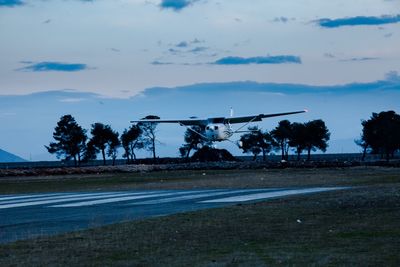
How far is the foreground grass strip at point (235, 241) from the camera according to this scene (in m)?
13.2

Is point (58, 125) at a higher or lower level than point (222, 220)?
higher

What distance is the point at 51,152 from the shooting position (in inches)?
5074

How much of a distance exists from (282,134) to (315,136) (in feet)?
20.6

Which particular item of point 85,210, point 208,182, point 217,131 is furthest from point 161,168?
point 85,210

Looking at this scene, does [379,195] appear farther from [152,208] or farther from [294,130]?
[294,130]

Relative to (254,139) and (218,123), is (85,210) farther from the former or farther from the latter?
(254,139)

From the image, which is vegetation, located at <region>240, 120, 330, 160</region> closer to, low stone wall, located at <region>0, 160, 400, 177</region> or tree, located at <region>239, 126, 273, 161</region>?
tree, located at <region>239, 126, 273, 161</region>

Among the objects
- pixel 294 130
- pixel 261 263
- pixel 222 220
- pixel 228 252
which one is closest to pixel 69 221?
pixel 222 220

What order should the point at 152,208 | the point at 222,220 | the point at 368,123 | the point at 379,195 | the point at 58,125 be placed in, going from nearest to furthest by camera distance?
the point at 222,220 < the point at 152,208 < the point at 379,195 < the point at 58,125 < the point at 368,123

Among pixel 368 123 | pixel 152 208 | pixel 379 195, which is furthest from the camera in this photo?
pixel 368 123

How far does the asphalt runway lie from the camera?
19422 mm

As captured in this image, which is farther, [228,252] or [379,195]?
[379,195]

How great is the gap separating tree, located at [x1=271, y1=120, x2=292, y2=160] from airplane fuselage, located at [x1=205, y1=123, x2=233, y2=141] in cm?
3931

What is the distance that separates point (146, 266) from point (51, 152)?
119 m
